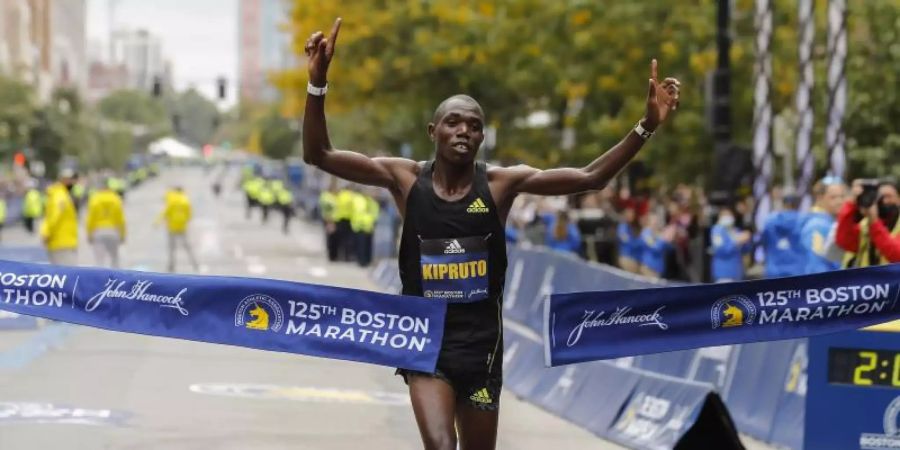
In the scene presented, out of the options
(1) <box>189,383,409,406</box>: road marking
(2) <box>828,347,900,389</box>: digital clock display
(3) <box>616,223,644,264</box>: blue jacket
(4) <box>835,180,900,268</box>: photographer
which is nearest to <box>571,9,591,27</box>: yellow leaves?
(3) <box>616,223,644,264</box>: blue jacket

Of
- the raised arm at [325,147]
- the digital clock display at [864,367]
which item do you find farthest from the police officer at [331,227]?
the raised arm at [325,147]

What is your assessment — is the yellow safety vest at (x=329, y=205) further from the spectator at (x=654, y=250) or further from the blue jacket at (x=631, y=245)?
the spectator at (x=654, y=250)

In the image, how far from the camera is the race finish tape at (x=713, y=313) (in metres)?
8.09

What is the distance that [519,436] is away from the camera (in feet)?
42.6

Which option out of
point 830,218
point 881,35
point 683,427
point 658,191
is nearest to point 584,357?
point 683,427

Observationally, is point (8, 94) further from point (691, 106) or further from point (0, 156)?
point (691, 106)

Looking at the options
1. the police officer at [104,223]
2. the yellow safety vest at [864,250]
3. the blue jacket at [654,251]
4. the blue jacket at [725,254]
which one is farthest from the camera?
the police officer at [104,223]

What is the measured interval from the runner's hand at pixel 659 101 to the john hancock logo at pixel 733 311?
139 cm

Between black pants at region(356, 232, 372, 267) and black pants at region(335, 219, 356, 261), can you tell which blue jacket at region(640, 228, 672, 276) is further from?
black pants at region(335, 219, 356, 261)

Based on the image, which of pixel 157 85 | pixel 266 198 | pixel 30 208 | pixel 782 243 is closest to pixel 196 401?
pixel 782 243

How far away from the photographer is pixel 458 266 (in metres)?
7.23

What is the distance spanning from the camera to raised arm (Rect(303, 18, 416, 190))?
6902 millimetres

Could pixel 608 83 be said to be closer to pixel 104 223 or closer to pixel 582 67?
pixel 582 67

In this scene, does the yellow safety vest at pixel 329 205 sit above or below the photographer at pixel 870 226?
below
